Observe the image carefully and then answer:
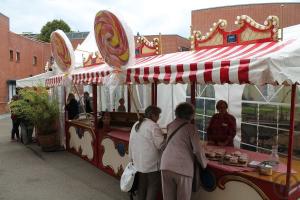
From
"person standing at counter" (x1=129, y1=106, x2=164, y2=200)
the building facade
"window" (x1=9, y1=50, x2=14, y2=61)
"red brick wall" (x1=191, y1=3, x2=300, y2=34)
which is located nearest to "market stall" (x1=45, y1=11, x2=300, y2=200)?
"person standing at counter" (x1=129, y1=106, x2=164, y2=200)

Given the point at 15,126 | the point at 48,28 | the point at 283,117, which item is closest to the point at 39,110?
the point at 15,126

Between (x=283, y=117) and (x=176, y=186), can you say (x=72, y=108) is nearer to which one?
(x=283, y=117)

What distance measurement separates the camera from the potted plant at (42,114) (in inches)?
389

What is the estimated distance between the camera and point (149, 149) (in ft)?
14.7

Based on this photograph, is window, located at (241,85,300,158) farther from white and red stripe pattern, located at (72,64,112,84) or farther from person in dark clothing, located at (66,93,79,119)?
person in dark clothing, located at (66,93,79,119)

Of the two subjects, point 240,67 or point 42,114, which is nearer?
point 240,67

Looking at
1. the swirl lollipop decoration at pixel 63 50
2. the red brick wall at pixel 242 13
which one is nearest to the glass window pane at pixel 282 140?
the swirl lollipop decoration at pixel 63 50

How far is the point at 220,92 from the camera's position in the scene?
30.0 feet

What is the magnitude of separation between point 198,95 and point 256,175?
23.5ft

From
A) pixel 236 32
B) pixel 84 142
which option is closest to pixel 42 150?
pixel 84 142

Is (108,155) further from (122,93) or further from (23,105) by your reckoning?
(122,93)

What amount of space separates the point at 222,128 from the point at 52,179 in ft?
12.8

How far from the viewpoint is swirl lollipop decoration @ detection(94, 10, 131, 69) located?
498 cm

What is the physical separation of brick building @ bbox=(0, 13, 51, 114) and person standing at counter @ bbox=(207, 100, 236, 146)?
23.6 metres
